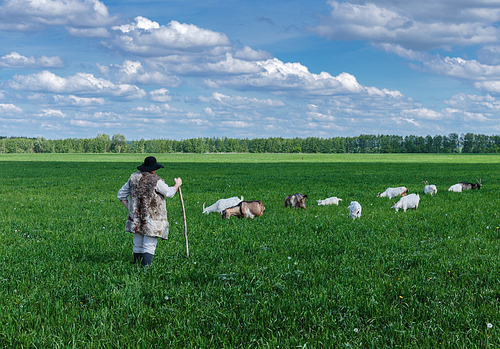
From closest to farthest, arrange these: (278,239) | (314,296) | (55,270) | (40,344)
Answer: (40,344) < (314,296) < (55,270) < (278,239)

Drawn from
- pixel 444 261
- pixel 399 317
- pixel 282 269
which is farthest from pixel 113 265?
pixel 444 261

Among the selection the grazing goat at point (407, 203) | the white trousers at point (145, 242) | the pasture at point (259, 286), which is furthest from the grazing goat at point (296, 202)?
the white trousers at point (145, 242)

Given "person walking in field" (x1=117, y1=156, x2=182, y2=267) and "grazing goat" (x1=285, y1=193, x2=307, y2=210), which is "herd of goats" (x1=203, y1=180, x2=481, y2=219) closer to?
"grazing goat" (x1=285, y1=193, x2=307, y2=210)

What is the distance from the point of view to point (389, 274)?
22.9 ft

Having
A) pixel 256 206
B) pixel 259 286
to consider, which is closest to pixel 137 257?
pixel 259 286

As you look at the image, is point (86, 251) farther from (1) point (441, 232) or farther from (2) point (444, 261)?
(1) point (441, 232)

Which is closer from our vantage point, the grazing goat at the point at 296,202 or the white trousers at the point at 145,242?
the white trousers at the point at 145,242

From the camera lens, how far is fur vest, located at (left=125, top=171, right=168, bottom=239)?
272 inches

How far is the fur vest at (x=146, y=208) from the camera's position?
6.91 metres

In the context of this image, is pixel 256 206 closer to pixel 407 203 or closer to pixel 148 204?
pixel 407 203

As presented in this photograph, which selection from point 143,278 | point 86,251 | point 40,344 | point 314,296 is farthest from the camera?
point 86,251

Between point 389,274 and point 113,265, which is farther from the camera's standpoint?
point 113,265

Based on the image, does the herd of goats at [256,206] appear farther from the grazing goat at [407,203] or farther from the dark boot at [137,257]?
the dark boot at [137,257]

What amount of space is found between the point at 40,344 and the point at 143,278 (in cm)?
230
